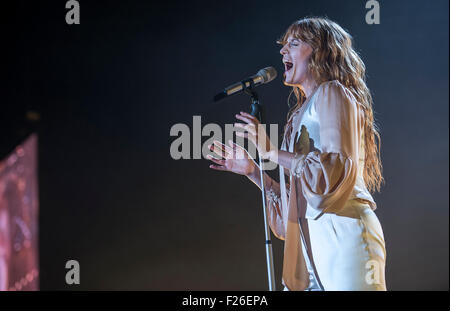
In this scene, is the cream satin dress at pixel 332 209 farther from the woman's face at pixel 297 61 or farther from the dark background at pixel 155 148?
the dark background at pixel 155 148

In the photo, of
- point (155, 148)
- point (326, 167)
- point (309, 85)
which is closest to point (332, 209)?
point (326, 167)

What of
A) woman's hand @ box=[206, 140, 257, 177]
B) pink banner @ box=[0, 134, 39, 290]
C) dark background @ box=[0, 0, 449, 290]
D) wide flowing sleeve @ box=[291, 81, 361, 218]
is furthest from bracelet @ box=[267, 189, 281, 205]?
pink banner @ box=[0, 134, 39, 290]

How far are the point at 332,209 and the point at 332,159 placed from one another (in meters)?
0.16

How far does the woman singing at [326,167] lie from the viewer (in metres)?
1.39

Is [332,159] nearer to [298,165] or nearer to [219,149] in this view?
Answer: [298,165]

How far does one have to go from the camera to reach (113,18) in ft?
9.82

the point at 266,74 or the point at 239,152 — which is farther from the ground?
the point at 266,74

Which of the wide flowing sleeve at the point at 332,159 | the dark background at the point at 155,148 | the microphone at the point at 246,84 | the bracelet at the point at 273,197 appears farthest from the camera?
the dark background at the point at 155,148

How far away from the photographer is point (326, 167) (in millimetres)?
1371

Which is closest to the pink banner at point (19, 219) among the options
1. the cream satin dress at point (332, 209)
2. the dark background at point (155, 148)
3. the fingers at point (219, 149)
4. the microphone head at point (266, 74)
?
the dark background at point (155, 148)
